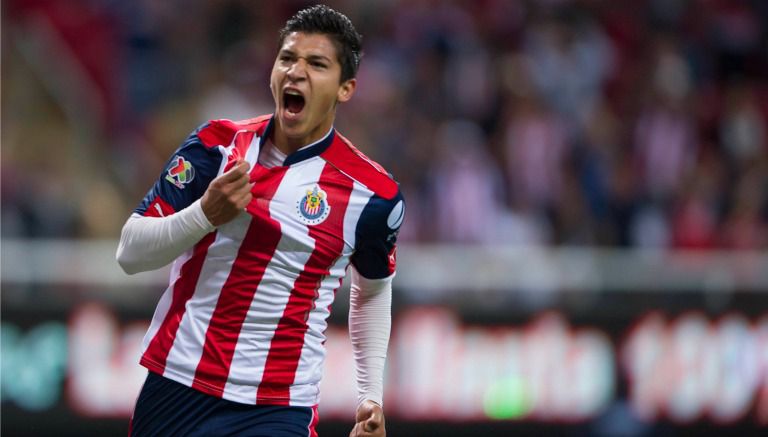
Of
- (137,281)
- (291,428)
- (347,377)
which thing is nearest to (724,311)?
(347,377)

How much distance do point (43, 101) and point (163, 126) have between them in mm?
968

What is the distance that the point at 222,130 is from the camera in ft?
13.4

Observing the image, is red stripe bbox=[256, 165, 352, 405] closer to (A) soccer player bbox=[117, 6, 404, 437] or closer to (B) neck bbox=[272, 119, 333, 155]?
(A) soccer player bbox=[117, 6, 404, 437]

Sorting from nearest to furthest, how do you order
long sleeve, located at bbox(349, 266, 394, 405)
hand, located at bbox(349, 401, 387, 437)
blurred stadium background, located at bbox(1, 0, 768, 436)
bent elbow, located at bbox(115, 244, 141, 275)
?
bent elbow, located at bbox(115, 244, 141, 275)
hand, located at bbox(349, 401, 387, 437)
long sleeve, located at bbox(349, 266, 394, 405)
blurred stadium background, located at bbox(1, 0, 768, 436)

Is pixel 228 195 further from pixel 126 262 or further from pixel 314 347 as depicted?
pixel 314 347

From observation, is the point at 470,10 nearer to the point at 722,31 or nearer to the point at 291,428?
the point at 722,31

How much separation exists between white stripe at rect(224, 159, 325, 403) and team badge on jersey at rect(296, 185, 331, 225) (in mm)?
18

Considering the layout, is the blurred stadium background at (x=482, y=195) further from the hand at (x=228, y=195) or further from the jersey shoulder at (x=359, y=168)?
the hand at (x=228, y=195)

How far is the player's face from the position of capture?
13.2ft

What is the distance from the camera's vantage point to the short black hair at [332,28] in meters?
4.11

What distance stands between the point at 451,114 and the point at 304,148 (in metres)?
6.24

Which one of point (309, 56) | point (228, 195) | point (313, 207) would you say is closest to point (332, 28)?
point (309, 56)

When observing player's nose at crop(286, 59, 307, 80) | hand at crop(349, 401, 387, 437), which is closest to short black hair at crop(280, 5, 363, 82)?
player's nose at crop(286, 59, 307, 80)

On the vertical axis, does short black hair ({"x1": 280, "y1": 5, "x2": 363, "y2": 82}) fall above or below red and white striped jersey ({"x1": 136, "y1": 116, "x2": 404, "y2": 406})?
above
